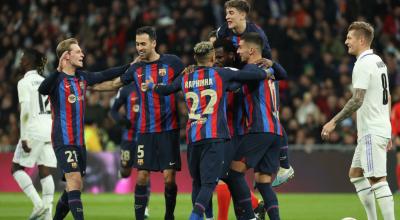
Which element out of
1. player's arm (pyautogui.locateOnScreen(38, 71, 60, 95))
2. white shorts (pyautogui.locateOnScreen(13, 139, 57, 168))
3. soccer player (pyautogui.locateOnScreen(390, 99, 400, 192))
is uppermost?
player's arm (pyautogui.locateOnScreen(38, 71, 60, 95))

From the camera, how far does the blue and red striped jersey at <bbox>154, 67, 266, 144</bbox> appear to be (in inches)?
353

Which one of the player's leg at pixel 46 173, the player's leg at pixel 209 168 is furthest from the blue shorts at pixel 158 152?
the player's leg at pixel 46 173

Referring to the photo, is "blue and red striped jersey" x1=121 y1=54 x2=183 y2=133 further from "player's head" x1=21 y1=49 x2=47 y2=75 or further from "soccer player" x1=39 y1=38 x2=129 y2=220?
"player's head" x1=21 y1=49 x2=47 y2=75

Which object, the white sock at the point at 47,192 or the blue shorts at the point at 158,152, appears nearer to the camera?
the blue shorts at the point at 158,152

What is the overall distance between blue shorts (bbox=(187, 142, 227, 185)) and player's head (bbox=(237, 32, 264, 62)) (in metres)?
0.98

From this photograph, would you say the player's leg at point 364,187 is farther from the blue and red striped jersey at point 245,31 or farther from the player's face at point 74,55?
the player's face at point 74,55

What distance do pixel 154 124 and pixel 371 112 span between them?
2424mm

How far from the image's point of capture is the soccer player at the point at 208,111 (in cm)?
895

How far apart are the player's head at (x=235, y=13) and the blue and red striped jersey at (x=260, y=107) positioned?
875 millimetres

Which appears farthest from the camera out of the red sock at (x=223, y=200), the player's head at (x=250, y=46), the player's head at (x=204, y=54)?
the red sock at (x=223, y=200)

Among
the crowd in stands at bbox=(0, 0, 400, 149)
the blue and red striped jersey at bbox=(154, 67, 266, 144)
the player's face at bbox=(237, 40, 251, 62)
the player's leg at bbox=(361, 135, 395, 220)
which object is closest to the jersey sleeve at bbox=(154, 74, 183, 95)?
the blue and red striped jersey at bbox=(154, 67, 266, 144)

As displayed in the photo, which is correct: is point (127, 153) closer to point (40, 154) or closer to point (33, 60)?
point (40, 154)

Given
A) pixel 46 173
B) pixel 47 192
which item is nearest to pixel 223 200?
pixel 47 192

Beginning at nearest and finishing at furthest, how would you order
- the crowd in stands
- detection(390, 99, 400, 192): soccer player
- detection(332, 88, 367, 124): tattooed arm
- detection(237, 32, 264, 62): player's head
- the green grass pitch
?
detection(332, 88, 367, 124): tattooed arm
detection(237, 32, 264, 62): player's head
the green grass pitch
detection(390, 99, 400, 192): soccer player
the crowd in stands
